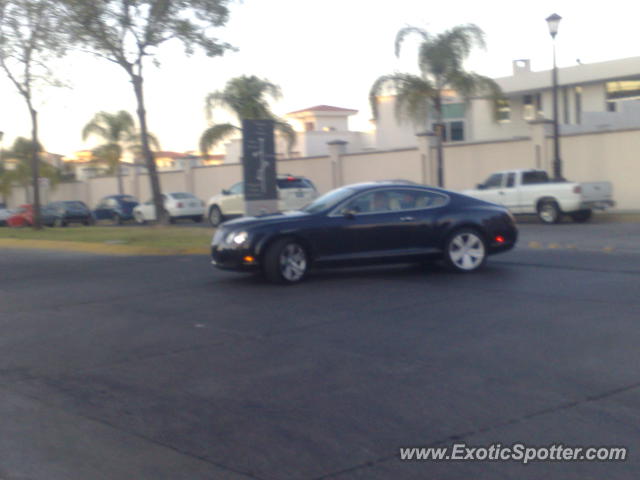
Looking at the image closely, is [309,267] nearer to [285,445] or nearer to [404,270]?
[404,270]

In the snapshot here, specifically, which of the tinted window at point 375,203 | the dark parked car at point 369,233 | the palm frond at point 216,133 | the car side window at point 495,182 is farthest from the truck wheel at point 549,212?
the palm frond at point 216,133

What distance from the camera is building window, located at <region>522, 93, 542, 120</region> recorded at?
42844 millimetres

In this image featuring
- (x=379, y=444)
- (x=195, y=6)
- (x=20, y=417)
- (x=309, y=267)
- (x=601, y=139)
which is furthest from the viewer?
(x=601, y=139)

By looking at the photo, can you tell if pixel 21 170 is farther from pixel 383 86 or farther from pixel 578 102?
pixel 578 102

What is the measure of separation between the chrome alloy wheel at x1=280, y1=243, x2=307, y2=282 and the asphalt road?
0.40 m

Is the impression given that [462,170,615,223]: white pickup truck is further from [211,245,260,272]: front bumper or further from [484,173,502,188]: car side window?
[211,245,260,272]: front bumper

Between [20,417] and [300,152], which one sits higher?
[300,152]

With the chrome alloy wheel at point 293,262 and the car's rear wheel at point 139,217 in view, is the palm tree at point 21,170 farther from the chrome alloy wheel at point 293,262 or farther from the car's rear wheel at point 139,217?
the chrome alloy wheel at point 293,262

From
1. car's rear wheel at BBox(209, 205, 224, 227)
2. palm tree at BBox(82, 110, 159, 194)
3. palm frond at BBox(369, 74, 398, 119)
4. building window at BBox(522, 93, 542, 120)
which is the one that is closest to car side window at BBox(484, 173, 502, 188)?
palm frond at BBox(369, 74, 398, 119)

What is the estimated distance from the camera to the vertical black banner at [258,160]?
18.8m

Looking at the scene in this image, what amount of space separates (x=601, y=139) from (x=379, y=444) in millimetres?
26648

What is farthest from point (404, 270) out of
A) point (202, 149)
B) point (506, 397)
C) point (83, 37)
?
point (202, 149)

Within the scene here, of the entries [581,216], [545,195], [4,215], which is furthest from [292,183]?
[4,215]

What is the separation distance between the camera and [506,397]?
6.12 metres
